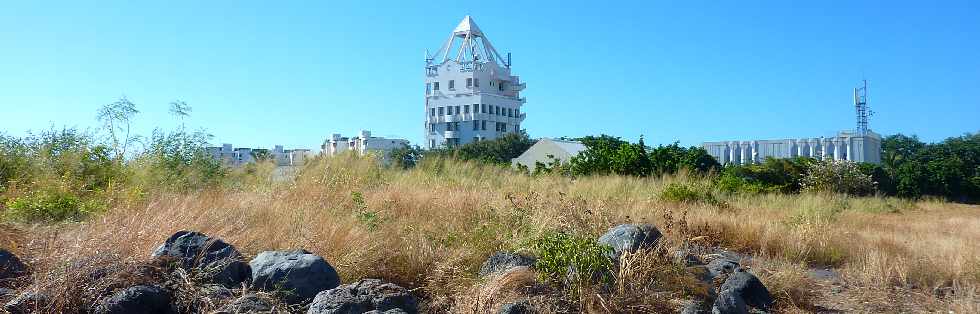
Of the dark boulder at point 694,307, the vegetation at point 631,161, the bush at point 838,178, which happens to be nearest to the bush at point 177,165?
the dark boulder at point 694,307

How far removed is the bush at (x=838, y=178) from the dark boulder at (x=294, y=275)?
25.3m

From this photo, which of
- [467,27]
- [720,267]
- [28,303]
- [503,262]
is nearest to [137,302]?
[28,303]

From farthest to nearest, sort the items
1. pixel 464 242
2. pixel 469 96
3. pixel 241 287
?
pixel 469 96
pixel 464 242
pixel 241 287

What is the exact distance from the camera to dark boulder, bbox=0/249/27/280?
530 centimetres

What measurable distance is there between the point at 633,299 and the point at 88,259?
161 inches

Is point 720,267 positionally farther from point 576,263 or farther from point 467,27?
point 467,27

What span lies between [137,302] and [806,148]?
57826 millimetres

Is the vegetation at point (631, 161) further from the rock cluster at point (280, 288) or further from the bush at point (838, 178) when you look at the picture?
the rock cluster at point (280, 288)

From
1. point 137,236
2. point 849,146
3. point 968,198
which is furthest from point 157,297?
point 849,146

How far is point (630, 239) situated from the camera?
20.6 ft

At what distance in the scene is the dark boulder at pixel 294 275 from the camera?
5.35m

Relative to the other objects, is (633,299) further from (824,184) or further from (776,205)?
(824,184)

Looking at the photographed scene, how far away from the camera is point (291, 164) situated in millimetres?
13758

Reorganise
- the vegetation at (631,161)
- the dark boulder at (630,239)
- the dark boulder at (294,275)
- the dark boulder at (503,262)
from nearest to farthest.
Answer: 1. the dark boulder at (294,275)
2. the dark boulder at (503,262)
3. the dark boulder at (630,239)
4. the vegetation at (631,161)
